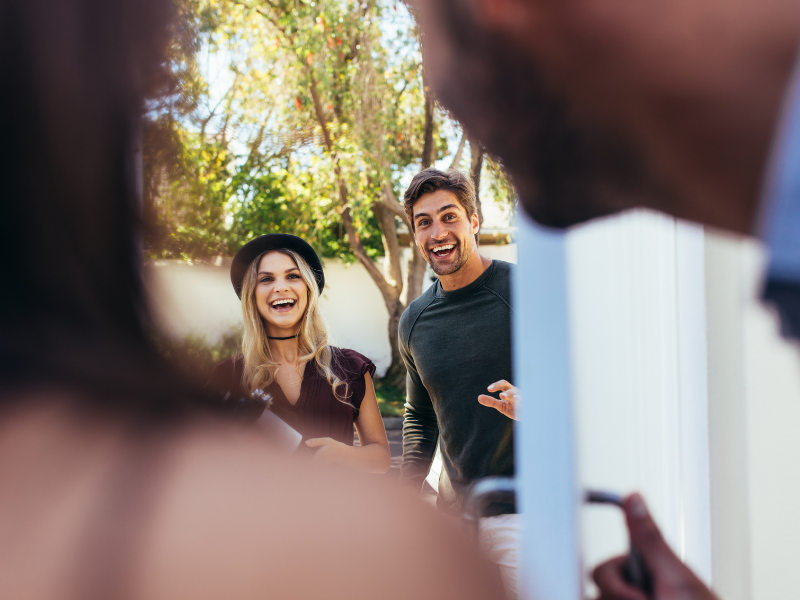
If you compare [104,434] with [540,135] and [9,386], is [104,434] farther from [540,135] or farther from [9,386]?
[540,135]

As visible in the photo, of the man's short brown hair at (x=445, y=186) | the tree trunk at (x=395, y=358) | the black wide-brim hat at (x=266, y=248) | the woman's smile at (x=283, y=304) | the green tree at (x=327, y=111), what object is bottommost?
the tree trunk at (x=395, y=358)

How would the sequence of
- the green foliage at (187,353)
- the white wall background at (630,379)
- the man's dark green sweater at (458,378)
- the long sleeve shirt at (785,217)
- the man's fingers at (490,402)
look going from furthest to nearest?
the man's dark green sweater at (458,378) < the man's fingers at (490,402) < the green foliage at (187,353) < the white wall background at (630,379) < the long sleeve shirt at (785,217)

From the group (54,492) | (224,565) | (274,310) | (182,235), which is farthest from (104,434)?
(274,310)

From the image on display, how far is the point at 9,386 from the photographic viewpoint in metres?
0.55

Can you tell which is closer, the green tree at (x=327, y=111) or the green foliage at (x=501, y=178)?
the green foliage at (x=501, y=178)

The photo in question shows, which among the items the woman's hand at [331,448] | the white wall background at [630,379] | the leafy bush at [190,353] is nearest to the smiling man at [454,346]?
the woman's hand at [331,448]

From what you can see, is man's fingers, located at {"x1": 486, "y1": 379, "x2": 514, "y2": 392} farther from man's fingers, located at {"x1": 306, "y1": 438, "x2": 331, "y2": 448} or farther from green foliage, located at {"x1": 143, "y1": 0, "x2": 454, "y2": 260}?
green foliage, located at {"x1": 143, "y1": 0, "x2": 454, "y2": 260}

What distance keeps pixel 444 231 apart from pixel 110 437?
2.01 metres

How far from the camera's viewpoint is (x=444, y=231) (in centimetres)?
247

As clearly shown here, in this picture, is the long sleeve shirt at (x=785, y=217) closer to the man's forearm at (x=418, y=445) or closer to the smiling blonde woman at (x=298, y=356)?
the smiling blonde woman at (x=298, y=356)

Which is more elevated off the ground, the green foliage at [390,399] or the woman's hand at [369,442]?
the woman's hand at [369,442]

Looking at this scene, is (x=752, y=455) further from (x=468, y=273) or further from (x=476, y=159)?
(x=468, y=273)

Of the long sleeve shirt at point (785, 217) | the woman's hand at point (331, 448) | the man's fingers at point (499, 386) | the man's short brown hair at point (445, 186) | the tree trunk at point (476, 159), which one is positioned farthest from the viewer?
the man's short brown hair at point (445, 186)

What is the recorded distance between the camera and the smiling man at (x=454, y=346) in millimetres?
2182
